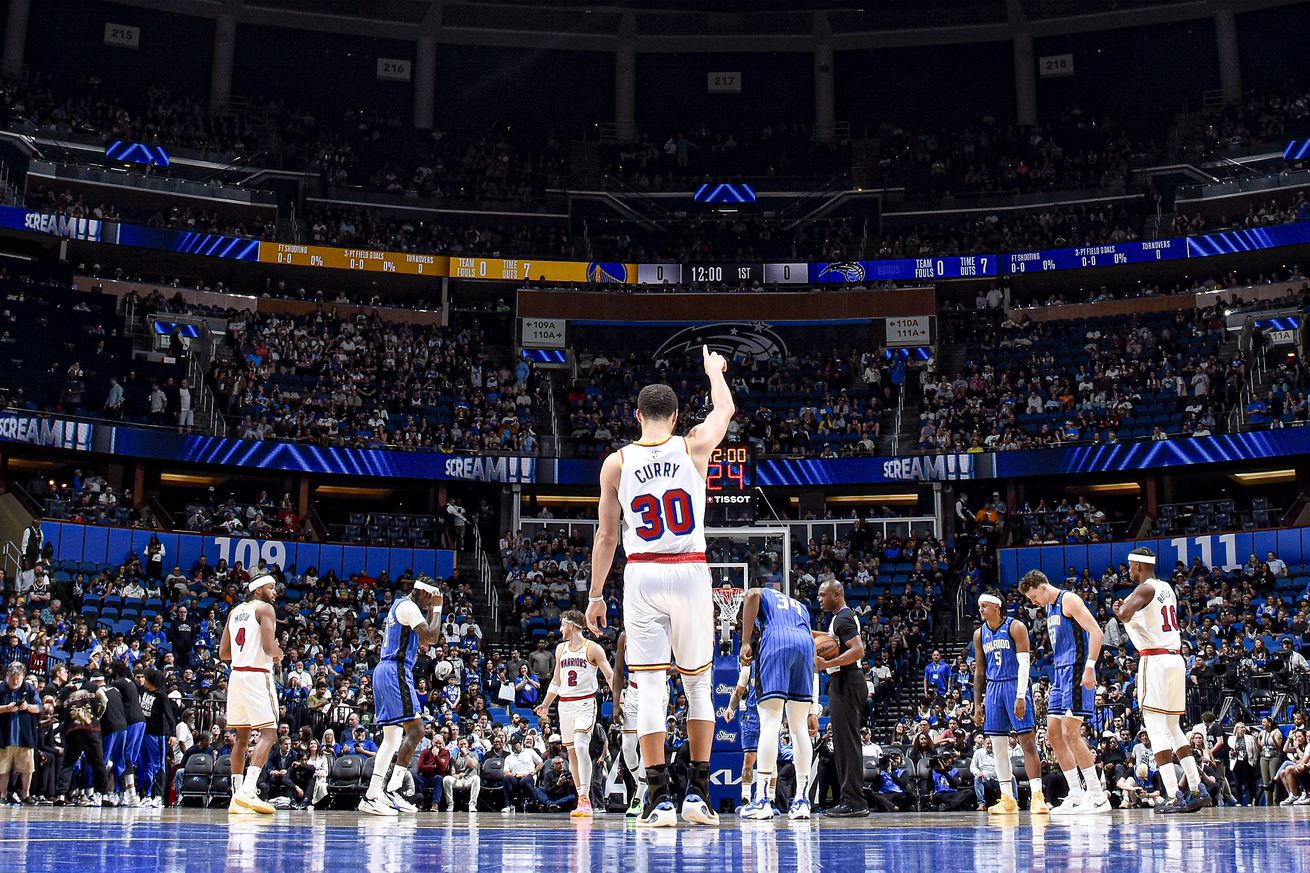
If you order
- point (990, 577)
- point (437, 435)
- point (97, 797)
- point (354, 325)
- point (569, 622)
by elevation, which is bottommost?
point (97, 797)

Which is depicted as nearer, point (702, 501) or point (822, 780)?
point (702, 501)

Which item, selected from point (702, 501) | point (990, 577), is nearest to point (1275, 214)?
point (990, 577)

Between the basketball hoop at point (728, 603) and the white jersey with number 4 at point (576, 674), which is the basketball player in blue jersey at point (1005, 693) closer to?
the white jersey with number 4 at point (576, 674)

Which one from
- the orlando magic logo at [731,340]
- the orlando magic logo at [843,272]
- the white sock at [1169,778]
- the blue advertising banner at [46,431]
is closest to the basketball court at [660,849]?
the white sock at [1169,778]

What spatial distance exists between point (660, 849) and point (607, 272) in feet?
138

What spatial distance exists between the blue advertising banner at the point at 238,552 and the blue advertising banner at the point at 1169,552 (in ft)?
53.2

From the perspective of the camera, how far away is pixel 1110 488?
44.2 meters

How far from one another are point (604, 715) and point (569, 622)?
8929mm

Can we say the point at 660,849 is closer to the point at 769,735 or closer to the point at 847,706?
the point at 769,735

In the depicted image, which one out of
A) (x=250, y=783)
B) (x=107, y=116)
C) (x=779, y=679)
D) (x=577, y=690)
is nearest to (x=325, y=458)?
(x=107, y=116)

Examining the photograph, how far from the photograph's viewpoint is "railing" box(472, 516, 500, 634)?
37.3 metres

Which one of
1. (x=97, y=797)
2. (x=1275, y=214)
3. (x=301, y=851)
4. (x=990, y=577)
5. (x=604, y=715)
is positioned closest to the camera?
(x=301, y=851)

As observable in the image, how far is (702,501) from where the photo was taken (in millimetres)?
9117

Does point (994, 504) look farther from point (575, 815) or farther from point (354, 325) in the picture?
point (575, 815)
